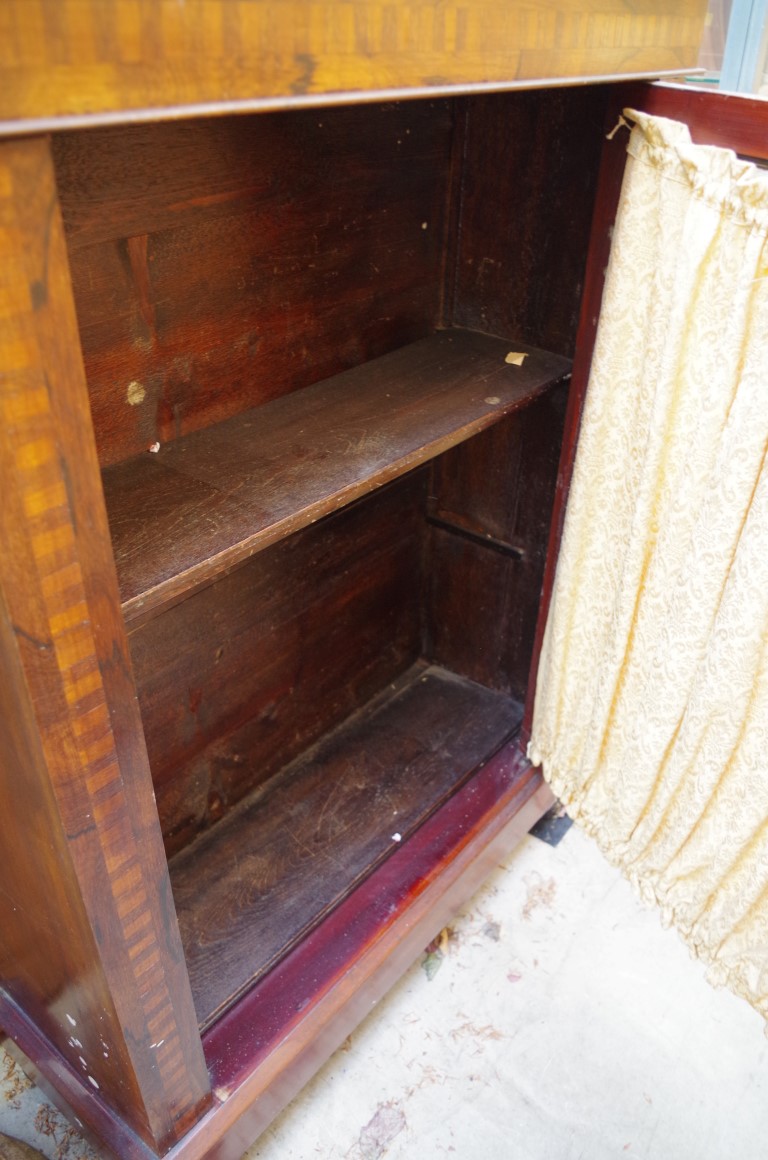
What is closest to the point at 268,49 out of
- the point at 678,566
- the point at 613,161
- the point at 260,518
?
the point at 260,518

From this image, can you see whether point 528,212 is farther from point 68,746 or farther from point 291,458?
point 68,746

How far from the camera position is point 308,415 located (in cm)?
123

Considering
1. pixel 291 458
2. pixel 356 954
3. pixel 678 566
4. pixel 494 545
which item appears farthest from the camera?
pixel 494 545

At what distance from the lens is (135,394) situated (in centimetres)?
112

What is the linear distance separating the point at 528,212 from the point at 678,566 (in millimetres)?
639

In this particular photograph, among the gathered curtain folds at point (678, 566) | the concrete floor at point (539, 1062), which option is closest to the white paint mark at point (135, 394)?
the gathered curtain folds at point (678, 566)

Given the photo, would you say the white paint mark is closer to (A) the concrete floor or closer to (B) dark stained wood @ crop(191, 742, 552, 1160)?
(B) dark stained wood @ crop(191, 742, 552, 1160)

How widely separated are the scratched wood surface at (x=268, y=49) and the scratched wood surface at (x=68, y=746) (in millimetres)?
50

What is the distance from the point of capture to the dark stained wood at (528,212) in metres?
1.33

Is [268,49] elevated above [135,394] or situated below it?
above

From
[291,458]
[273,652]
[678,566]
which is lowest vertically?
[273,652]

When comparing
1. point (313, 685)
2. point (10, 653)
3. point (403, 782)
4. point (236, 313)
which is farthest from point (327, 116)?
point (403, 782)

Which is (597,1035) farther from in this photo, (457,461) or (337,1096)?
(457,461)

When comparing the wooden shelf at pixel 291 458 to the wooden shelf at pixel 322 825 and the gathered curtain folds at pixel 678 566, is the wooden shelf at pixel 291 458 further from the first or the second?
the wooden shelf at pixel 322 825
